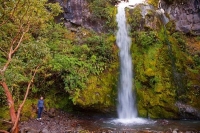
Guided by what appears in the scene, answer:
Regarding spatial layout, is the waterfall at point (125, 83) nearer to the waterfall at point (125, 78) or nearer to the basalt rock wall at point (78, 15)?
the waterfall at point (125, 78)

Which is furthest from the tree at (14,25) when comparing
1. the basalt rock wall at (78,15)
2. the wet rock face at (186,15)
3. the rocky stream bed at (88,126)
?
the wet rock face at (186,15)

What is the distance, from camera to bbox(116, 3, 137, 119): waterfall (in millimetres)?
13277

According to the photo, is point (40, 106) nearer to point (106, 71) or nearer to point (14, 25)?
point (106, 71)

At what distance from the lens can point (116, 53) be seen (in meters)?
14.6

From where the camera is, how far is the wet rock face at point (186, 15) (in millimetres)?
16875

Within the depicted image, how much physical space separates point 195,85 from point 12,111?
1025cm

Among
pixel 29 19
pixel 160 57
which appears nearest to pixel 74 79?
Result: pixel 29 19

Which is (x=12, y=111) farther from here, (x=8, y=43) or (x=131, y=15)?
(x=131, y=15)

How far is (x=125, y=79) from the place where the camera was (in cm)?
1402

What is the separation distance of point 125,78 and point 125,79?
0.06 metres

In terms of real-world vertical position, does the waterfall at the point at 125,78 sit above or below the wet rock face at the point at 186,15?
below

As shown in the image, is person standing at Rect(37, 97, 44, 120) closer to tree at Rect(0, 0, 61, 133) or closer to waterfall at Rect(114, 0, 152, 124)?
tree at Rect(0, 0, 61, 133)

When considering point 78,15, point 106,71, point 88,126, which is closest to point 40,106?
point 88,126

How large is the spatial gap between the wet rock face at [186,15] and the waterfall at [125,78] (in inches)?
160
